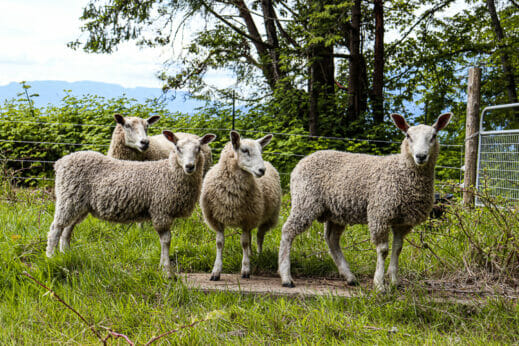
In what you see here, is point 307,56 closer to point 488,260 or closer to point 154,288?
point 488,260

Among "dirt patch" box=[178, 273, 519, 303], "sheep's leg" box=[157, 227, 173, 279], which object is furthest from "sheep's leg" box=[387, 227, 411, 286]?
"sheep's leg" box=[157, 227, 173, 279]

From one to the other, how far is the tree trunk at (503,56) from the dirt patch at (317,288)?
27.6 ft

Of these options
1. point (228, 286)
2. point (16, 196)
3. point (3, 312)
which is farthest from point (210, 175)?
point (16, 196)

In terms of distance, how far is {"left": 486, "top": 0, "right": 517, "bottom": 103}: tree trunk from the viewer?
36.8 feet

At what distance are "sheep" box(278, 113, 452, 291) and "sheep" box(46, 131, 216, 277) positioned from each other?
1158 mm

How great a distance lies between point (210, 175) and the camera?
17.0 ft

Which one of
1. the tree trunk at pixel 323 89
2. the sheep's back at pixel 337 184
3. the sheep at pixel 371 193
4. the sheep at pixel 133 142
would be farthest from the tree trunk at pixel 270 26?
the sheep at pixel 371 193

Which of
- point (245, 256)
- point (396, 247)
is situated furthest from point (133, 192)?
point (396, 247)

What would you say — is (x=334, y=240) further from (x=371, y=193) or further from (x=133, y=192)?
(x=133, y=192)

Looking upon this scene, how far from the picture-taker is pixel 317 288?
466 cm

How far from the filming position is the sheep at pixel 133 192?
4.82m

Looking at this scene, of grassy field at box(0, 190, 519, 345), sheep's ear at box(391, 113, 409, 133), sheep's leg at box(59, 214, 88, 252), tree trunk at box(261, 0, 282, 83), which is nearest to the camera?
grassy field at box(0, 190, 519, 345)

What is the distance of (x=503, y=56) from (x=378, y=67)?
306 centimetres

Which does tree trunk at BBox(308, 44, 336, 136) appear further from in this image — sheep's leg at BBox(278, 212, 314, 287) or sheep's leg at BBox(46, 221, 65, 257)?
sheep's leg at BBox(46, 221, 65, 257)
